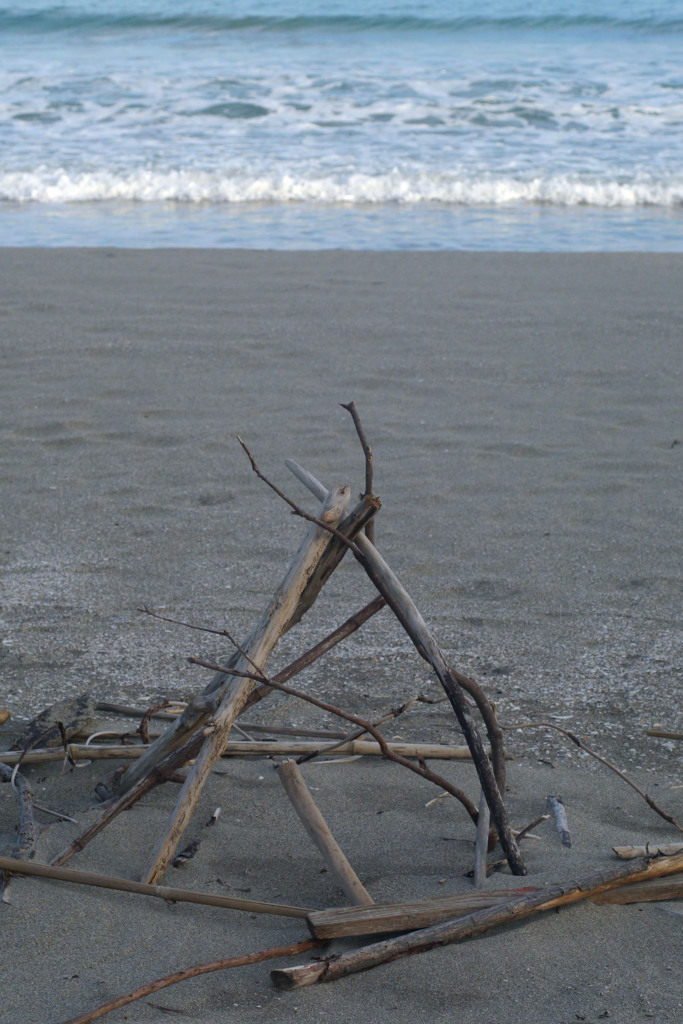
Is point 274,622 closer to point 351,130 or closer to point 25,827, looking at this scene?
point 25,827

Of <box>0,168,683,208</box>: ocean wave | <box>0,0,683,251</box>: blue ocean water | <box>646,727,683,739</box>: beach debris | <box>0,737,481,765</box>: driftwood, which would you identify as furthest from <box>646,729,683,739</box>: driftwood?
<box>0,168,683,208</box>: ocean wave

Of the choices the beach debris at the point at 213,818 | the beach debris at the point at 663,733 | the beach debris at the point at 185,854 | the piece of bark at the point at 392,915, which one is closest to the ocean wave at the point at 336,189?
the beach debris at the point at 663,733

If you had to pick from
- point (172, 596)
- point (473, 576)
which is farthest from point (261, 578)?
point (473, 576)

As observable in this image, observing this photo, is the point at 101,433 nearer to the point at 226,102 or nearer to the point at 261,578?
the point at 261,578

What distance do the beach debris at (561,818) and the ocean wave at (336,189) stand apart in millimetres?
7869

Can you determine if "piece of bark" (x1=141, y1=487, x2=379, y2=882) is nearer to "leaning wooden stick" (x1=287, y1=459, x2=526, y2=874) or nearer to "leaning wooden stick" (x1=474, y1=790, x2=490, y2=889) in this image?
"leaning wooden stick" (x1=287, y1=459, x2=526, y2=874)

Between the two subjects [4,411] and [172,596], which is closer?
[172,596]

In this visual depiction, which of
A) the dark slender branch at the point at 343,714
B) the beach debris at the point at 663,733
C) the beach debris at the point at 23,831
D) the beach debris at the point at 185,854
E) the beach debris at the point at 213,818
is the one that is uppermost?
the dark slender branch at the point at 343,714

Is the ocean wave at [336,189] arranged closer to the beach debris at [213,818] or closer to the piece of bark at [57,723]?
the piece of bark at [57,723]

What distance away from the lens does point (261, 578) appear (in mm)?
2855

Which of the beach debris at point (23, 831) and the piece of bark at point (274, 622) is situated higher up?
the piece of bark at point (274, 622)

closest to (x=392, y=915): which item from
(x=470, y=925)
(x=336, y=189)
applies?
(x=470, y=925)

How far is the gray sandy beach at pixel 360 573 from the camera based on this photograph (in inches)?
53.0

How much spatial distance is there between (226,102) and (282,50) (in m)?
4.97
